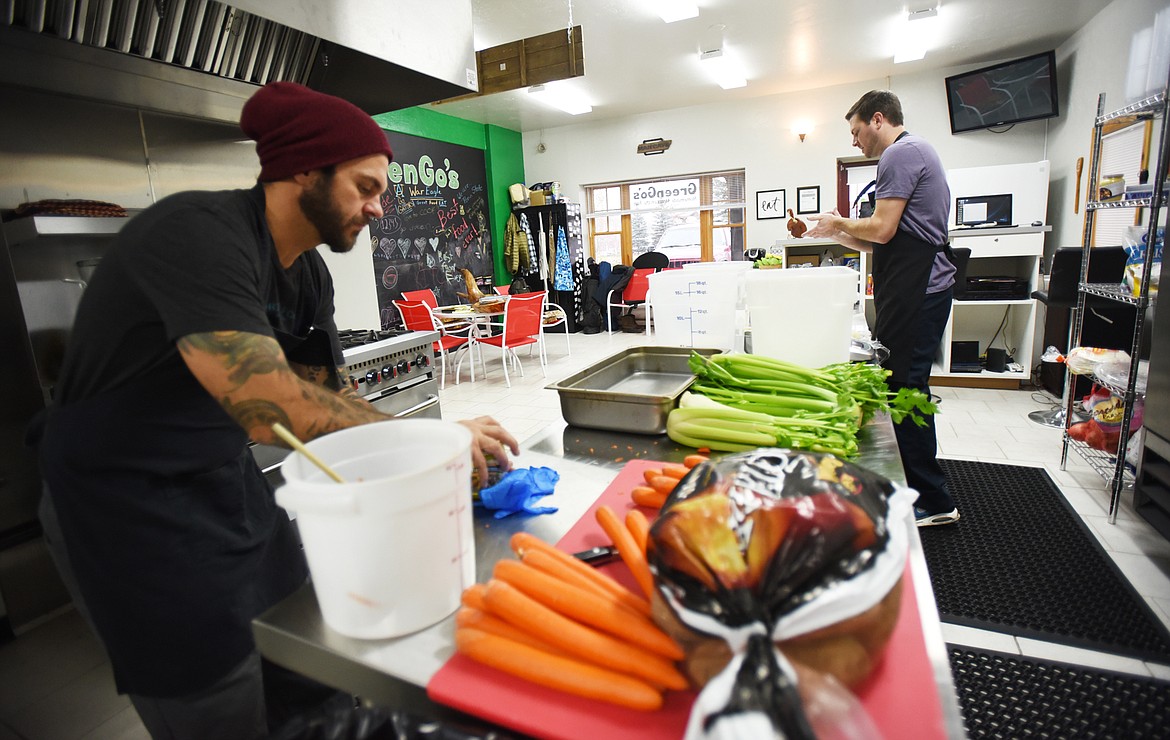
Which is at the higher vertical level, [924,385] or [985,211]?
[985,211]

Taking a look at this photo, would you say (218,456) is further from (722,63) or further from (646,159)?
(646,159)

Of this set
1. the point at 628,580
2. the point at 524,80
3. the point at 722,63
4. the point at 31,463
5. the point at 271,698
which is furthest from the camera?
the point at 722,63

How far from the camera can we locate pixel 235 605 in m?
1.18

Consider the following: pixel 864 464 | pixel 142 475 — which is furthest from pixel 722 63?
pixel 142 475

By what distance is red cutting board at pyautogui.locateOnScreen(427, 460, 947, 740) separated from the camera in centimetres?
61

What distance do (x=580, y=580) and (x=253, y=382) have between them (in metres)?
0.58

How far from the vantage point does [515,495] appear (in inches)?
43.9

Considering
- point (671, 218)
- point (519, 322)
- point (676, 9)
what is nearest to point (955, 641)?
point (519, 322)

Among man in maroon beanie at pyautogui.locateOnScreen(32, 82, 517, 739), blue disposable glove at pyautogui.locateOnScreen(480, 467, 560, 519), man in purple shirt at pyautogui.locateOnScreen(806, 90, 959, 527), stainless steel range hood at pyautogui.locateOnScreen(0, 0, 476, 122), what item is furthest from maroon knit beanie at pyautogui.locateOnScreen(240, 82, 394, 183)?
man in purple shirt at pyautogui.locateOnScreen(806, 90, 959, 527)

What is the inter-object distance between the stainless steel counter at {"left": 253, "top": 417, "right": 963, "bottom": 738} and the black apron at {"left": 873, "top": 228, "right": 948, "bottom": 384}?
4.89 ft

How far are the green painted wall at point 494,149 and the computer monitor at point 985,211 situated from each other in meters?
6.46

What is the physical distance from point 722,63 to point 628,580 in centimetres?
720

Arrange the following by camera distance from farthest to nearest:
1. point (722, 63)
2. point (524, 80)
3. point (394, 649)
Result: point (722, 63) < point (524, 80) < point (394, 649)

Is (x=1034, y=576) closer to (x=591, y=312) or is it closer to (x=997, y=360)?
(x=997, y=360)
